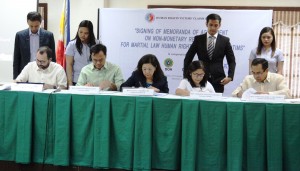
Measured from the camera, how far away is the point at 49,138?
2.71 m

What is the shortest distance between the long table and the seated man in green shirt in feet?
2.25

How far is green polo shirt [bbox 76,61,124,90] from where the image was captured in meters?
3.40

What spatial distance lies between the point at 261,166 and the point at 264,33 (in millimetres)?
1680

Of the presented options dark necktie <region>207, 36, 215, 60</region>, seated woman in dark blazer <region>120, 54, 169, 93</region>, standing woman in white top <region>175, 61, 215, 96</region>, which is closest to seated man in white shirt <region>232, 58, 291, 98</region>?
standing woman in white top <region>175, 61, 215, 96</region>

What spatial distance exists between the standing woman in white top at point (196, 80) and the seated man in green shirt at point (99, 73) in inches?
25.1

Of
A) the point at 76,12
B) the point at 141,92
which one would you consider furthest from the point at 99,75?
the point at 76,12

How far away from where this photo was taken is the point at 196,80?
10.1 feet

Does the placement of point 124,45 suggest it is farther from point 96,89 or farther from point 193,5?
point 96,89

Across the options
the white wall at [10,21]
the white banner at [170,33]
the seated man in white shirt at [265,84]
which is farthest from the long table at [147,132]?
A: the white wall at [10,21]

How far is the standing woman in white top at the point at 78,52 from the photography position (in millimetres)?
3834

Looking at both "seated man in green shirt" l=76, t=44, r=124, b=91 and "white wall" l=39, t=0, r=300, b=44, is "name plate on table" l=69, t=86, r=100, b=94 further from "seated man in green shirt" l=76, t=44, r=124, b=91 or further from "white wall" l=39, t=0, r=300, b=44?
"white wall" l=39, t=0, r=300, b=44

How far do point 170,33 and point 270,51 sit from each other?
154cm

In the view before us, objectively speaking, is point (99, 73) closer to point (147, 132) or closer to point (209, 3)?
point (147, 132)

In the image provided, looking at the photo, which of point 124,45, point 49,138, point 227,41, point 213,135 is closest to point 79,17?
point 124,45
